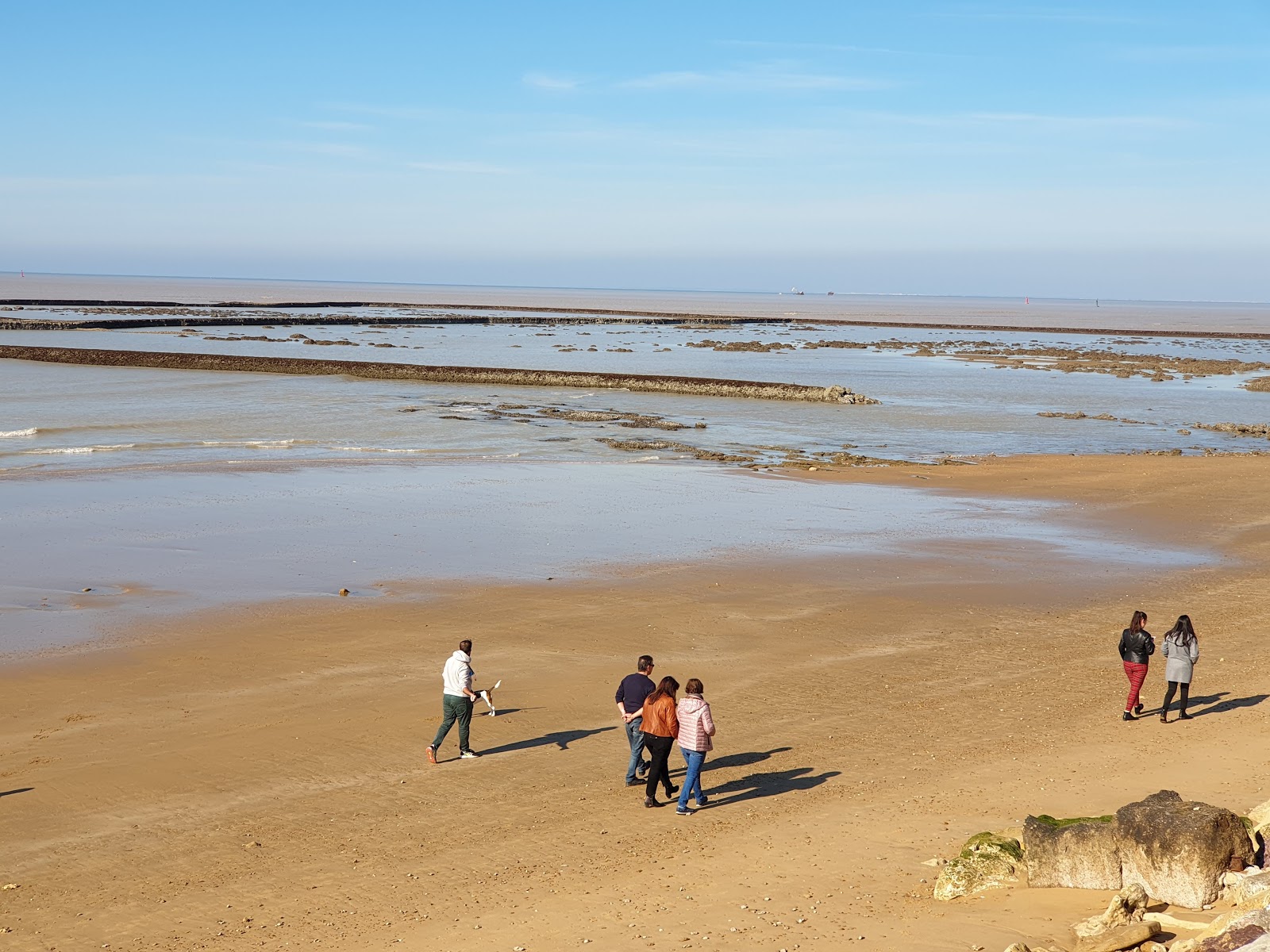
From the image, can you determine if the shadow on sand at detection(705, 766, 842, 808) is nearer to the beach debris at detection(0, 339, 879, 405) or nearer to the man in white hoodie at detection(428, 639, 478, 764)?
the man in white hoodie at detection(428, 639, 478, 764)

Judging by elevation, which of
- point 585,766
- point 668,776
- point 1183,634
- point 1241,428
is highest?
point 1241,428

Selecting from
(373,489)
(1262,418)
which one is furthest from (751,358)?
(373,489)

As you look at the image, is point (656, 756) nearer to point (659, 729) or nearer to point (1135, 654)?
point (659, 729)

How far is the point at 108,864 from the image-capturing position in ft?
33.7

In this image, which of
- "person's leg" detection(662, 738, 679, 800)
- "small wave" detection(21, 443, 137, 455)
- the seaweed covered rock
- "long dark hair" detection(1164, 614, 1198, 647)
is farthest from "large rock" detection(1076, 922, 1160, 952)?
"small wave" detection(21, 443, 137, 455)

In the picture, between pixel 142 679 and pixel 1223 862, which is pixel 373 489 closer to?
pixel 142 679

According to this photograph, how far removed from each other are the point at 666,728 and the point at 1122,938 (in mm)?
4846

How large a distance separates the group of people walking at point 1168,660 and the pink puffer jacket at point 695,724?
577 centimetres

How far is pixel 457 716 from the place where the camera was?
42.1 ft

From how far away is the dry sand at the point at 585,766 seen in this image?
9.31 metres

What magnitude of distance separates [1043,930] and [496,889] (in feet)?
14.0

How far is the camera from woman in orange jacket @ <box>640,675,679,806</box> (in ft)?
38.2

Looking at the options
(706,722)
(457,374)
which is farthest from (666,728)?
(457,374)

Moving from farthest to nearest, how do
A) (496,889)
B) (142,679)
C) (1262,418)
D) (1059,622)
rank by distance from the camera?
(1262,418) < (1059,622) < (142,679) < (496,889)
